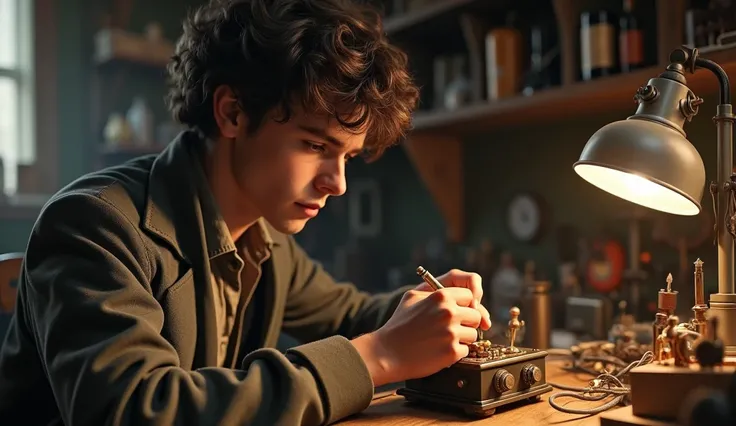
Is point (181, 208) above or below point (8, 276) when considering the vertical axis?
above

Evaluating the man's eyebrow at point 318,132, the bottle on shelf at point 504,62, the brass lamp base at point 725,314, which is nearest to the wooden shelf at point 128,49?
the bottle on shelf at point 504,62

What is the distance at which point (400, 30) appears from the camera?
2256 millimetres

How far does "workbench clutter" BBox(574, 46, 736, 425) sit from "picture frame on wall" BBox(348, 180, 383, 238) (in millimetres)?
1572

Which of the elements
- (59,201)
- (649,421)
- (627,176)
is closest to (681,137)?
(627,176)

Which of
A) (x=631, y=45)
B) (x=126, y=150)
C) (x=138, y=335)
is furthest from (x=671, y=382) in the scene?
(x=126, y=150)

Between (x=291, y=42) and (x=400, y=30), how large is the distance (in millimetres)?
1057

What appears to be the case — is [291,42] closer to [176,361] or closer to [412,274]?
[176,361]

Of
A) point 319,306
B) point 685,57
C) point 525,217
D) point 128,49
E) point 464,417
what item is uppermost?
point 128,49

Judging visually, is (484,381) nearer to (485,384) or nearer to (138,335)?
(485,384)

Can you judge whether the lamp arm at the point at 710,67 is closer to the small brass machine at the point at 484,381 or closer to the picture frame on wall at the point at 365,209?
the small brass machine at the point at 484,381

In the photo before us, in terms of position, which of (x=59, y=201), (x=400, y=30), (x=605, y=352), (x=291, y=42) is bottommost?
(x=605, y=352)

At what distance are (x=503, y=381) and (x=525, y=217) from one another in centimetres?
115

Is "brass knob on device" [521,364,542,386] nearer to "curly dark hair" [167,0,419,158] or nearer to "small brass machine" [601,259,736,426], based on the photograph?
"small brass machine" [601,259,736,426]

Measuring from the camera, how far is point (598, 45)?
1680mm
